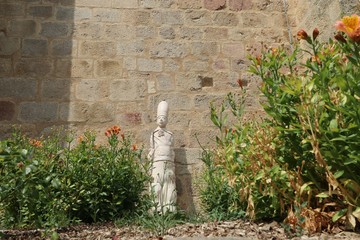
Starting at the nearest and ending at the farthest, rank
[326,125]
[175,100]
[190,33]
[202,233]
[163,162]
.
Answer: [326,125], [202,233], [163,162], [175,100], [190,33]

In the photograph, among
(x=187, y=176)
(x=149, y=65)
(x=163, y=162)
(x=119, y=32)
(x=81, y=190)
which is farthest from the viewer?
(x=119, y=32)

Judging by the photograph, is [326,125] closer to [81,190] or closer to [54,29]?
[81,190]

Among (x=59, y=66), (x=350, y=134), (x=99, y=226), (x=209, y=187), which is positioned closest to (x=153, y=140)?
(x=209, y=187)

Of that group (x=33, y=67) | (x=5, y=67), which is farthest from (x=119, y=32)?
(x=5, y=67)

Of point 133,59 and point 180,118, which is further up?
point 133,59

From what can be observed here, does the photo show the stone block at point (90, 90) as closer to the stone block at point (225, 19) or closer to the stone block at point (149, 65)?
the stone block at point (149, 65)

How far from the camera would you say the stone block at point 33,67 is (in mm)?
5121

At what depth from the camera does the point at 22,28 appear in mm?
5285

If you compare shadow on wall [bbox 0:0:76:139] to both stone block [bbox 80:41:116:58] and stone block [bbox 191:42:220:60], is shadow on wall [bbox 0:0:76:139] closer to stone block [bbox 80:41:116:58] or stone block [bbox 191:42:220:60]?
stone block [bbox 80:41:116:58]

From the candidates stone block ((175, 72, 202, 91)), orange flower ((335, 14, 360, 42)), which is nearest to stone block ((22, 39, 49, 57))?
stone block ((175, 72, 202, 91))

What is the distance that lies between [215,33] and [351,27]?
11.3 feet

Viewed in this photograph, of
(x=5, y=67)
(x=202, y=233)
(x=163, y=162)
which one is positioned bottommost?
(x=202, y=233)

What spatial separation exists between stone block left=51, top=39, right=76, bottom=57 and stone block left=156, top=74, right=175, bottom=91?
1052 mm

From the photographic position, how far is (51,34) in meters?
5.30
